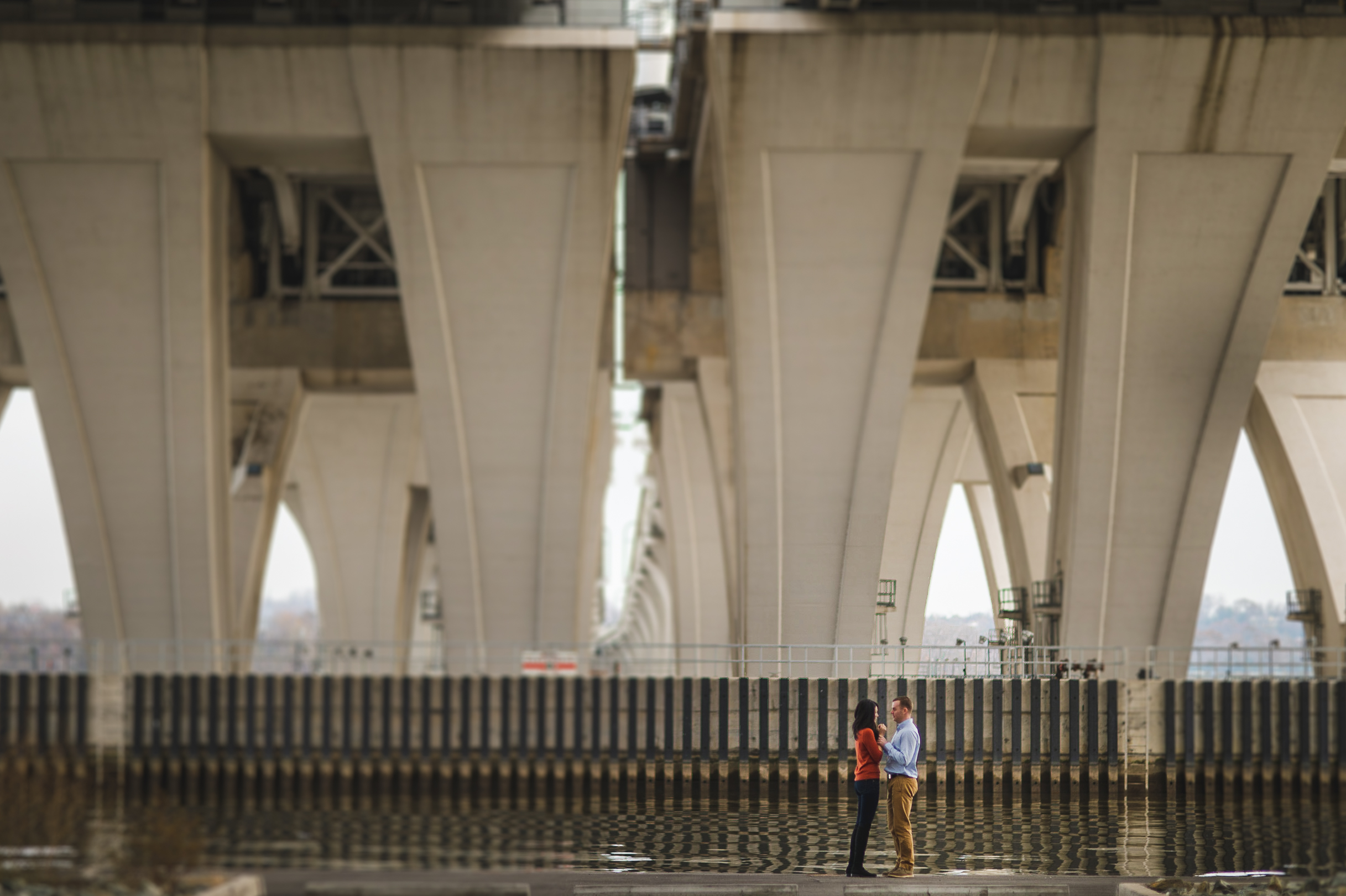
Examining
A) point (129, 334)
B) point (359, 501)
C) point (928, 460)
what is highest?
point (129, 334)

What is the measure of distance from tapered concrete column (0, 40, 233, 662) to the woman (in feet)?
57.5

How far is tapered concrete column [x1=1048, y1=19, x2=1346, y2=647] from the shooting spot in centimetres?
2680

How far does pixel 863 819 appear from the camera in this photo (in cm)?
1302

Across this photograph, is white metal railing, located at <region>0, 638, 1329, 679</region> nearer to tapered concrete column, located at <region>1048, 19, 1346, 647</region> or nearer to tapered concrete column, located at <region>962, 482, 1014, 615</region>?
tapered concrete column, located at <region>1048, 19, 1346, 647</region>

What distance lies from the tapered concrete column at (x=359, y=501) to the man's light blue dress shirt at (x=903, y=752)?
3609 centimetres

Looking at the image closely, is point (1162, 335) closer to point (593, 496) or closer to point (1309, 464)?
point (1309, 464)

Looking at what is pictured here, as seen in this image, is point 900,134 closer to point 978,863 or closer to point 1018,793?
point 1018,793

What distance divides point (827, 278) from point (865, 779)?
15.3 m

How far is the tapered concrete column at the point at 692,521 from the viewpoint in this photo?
160 ft

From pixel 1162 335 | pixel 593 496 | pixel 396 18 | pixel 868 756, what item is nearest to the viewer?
pixel 868 756

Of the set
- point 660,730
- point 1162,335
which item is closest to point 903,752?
point 660,730

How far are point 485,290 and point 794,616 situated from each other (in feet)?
26.9

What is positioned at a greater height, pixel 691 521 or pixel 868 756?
pixel 691 521

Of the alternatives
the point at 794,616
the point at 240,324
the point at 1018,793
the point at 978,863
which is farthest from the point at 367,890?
the point at 240,324
